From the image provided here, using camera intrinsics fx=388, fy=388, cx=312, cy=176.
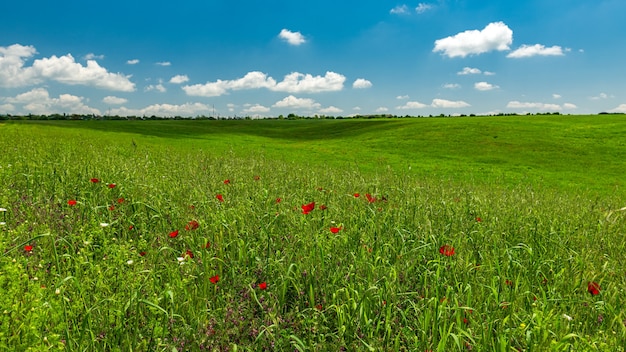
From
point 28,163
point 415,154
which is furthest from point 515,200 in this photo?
point 415,154

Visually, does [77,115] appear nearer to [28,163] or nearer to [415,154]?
[415,154]

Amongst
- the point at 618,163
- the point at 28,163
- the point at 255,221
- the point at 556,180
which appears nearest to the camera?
the point at 255,221

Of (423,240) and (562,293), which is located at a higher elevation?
(423,240)

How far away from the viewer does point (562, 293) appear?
12.9ft

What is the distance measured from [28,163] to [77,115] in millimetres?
97039

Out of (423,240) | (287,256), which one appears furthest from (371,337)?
(423,240)

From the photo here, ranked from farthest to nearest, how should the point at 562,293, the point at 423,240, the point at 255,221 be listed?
the point at 255,221 < the point at 423,240 < the point at 562,293

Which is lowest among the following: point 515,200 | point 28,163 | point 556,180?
point 556,180

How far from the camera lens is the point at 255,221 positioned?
5078mm

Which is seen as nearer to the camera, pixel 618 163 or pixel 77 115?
pixel 618 163

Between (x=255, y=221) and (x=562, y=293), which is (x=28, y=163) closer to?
(x=255, y=221)

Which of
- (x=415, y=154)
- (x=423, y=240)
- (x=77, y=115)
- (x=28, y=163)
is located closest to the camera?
(x=423, y=240)

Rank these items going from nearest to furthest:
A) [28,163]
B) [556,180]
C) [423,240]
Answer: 1. [423,240]
2. [28,163]
3. [556,180]

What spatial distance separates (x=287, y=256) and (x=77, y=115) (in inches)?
4084
